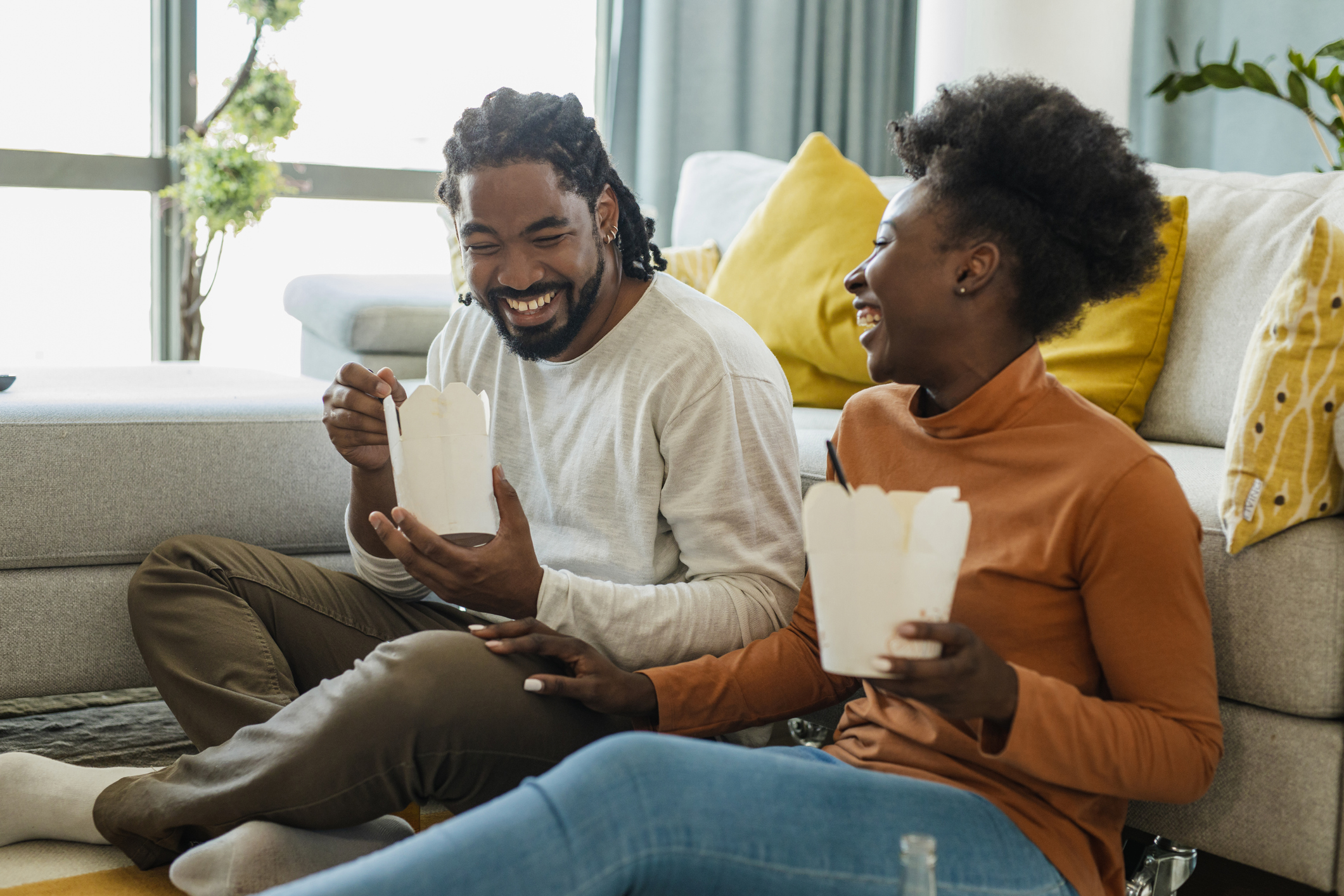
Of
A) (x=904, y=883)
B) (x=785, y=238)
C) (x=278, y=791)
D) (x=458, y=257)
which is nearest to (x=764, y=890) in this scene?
(x=904, y=883)

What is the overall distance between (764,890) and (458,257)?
171 cm

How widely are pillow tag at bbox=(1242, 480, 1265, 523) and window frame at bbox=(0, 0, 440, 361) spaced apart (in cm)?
294

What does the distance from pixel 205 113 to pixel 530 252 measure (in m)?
2.49

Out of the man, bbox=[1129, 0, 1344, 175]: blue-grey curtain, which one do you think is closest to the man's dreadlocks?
the man

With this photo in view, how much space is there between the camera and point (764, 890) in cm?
76

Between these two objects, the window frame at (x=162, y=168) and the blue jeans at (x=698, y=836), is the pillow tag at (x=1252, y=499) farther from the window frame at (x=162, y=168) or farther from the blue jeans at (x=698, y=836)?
the window frame at (x=162, y=168)

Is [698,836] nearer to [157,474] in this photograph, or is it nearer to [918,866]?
[918,866]

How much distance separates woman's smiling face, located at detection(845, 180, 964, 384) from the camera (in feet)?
3.10

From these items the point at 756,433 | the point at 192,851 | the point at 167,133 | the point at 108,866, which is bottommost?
the point at 108,866

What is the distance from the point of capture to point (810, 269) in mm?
2035

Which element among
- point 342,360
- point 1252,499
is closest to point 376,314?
point 342,360

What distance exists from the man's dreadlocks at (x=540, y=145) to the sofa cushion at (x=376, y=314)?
3.10ft

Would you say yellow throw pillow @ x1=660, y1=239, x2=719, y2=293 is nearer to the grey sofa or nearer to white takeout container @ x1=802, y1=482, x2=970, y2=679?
the grey sofa

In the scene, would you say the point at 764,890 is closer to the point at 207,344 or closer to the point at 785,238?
the point at 785,238
